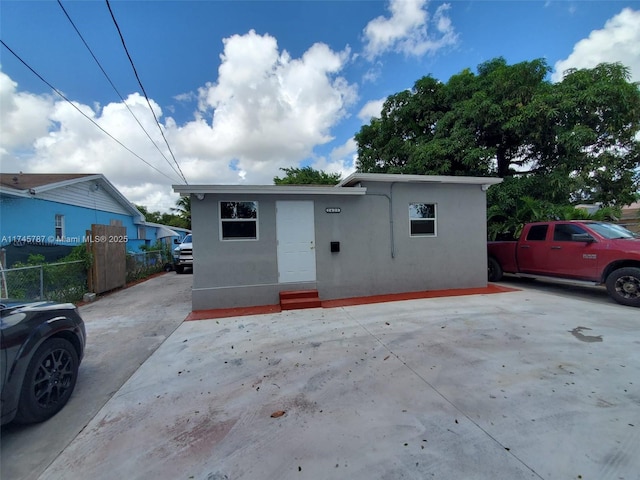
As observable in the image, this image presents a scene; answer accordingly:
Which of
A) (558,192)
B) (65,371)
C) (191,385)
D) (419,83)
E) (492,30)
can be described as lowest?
(191,385)

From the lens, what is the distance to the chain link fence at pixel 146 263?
35.1ft

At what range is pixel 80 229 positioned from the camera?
40.1 ft

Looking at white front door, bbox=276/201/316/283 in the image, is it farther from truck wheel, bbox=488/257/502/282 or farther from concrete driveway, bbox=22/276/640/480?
truck wheel, bbox=488/257/502/282

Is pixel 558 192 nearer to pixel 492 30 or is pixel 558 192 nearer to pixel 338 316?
pixel 492 30

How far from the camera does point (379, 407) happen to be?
253 cm

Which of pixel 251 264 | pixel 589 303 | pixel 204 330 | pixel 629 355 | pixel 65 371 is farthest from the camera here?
pixel 251 264

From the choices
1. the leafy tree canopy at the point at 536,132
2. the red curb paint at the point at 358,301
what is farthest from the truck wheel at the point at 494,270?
the leafy tree canopy at the point at 536,132

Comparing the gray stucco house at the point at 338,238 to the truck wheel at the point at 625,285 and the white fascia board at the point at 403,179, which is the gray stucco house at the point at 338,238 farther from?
the truck wheel at the point at 625,285

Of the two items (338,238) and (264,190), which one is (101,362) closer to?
(264,190)

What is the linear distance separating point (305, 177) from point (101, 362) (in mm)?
22947

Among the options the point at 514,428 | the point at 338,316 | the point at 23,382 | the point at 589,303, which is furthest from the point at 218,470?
the point at 589,303

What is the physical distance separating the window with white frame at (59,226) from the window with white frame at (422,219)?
13.5m

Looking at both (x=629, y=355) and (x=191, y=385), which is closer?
(x=191, y=385)

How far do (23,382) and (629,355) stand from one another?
20.9 ft
